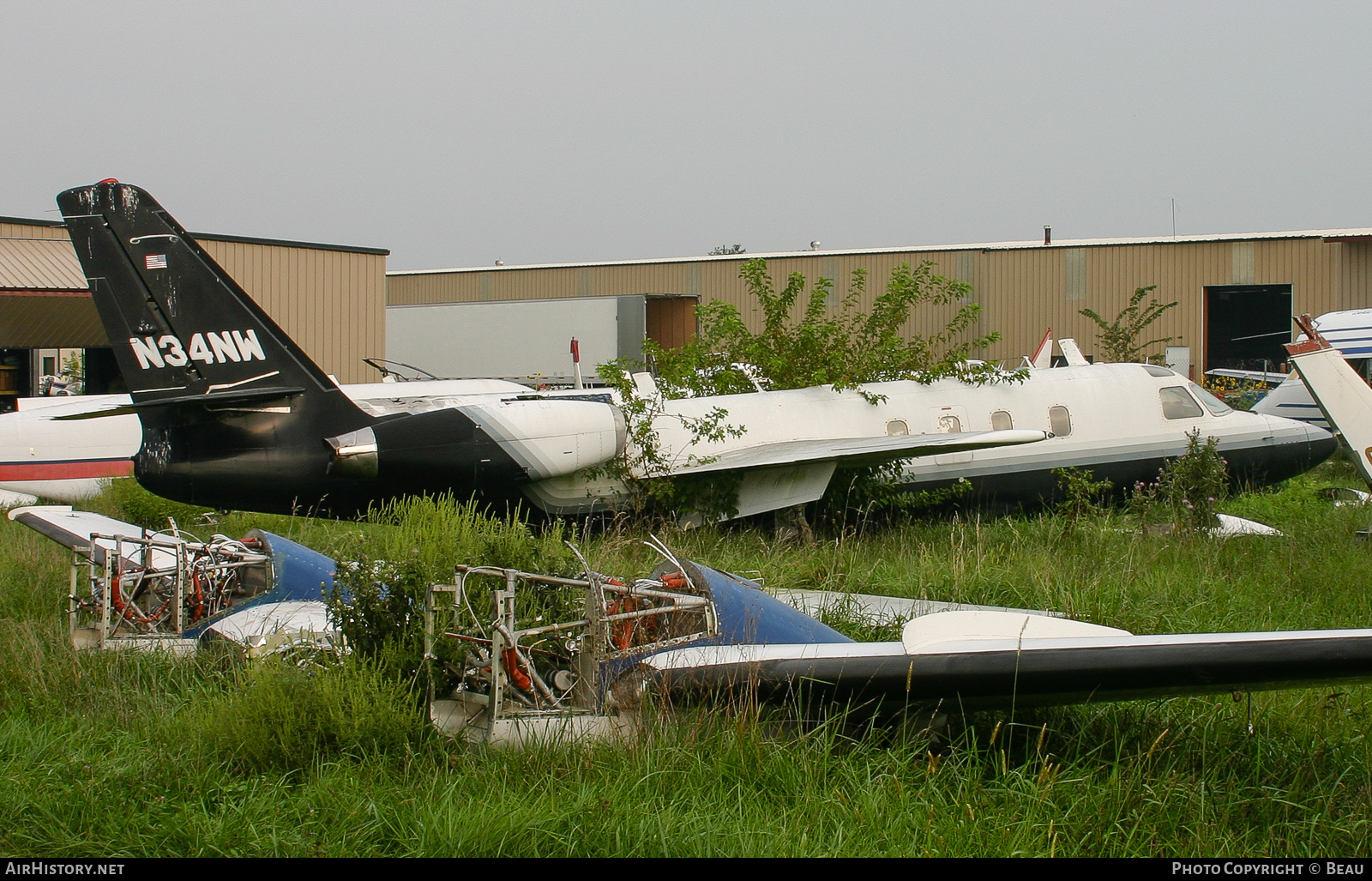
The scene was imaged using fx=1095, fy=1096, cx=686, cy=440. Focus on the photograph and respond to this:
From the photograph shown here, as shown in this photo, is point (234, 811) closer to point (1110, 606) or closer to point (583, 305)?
point (1110, 606)

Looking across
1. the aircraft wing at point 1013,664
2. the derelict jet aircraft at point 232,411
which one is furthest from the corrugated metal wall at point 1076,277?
the aircraft wing at point 1013,664

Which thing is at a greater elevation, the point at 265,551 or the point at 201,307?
the point at 201,307

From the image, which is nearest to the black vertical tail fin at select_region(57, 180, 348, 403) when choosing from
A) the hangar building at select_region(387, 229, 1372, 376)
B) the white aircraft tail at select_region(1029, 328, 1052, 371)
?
the white aircraft tail at select_region(1029, 328, 1052, 371)

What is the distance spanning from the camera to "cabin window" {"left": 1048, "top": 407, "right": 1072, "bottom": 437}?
1346 centimetres

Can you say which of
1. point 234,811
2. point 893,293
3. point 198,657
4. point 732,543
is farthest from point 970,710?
point 893,293

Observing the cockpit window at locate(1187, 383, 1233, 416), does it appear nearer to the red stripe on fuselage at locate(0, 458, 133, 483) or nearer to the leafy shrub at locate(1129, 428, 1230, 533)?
the leafy shrub at locate(1129, 428, 1230, 533)

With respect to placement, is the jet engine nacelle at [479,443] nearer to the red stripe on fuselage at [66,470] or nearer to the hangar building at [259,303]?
the red stripe on fuselage at [66,470]

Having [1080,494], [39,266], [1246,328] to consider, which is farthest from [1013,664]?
[1246,328]

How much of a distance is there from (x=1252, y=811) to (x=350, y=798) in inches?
149

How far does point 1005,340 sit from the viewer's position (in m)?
38.4

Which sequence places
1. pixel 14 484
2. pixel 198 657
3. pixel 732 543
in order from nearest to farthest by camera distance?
1. pixel 198 657
2. pixel 732 543
3. pixel 14 484

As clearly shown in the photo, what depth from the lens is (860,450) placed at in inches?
439

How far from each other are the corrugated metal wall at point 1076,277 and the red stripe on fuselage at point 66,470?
2111 centimetres

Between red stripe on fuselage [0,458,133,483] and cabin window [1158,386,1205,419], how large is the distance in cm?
1520
